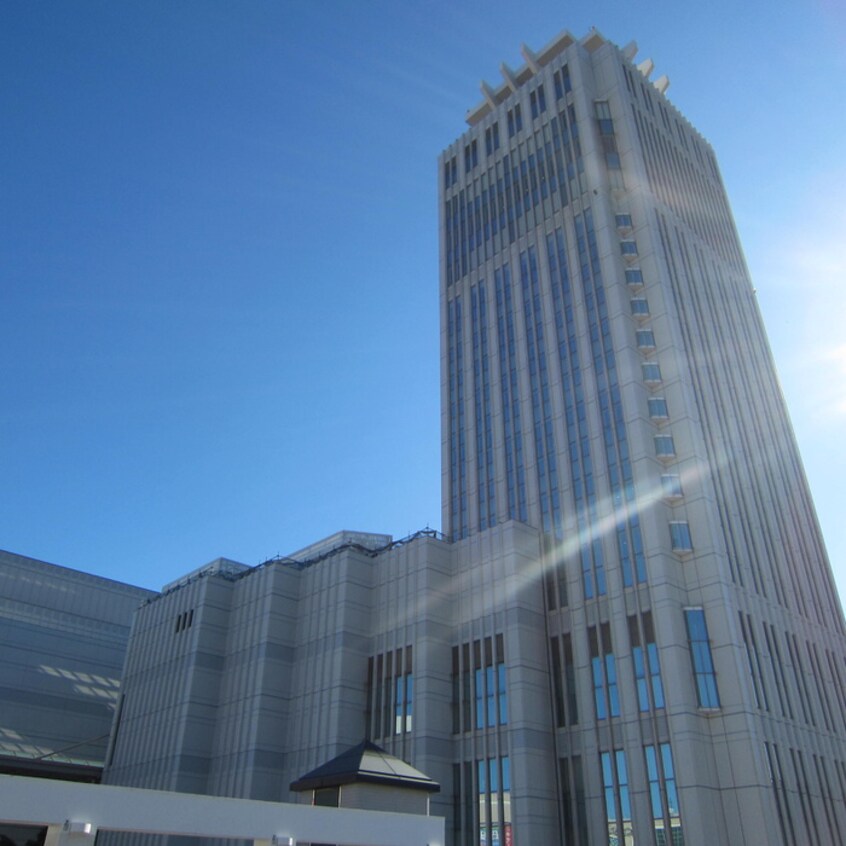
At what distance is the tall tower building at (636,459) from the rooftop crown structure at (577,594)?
0.23 m

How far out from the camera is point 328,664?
59.2m

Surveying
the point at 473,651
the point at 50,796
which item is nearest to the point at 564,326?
the point at 473,651

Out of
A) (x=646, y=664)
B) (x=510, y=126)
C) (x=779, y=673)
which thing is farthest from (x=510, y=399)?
(x=510, y=126)

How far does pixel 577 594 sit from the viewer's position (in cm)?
5597

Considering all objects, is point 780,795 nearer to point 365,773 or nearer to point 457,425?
point 365,773

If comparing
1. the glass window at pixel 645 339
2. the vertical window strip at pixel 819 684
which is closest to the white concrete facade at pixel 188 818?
the vertical window strip at pixel 819 684

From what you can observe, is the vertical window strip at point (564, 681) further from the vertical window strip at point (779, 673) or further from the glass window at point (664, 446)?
the glass window at point (664, 446)

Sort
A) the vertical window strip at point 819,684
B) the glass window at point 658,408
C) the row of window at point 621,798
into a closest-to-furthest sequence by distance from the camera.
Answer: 1. the row of window at point 621,798
2. the vertical window strip at point 819,684
3. the glass window at point 658,408

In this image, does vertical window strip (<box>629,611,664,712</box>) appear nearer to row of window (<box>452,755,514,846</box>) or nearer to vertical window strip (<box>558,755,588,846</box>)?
vertical window strip (<box>558,755,588,846</box>)

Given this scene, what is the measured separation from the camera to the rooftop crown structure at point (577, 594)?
159ft

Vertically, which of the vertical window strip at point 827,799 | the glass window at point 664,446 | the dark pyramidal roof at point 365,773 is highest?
the glass window at point 664,446

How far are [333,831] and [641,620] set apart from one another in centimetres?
2966

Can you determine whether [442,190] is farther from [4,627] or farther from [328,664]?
[4,627]

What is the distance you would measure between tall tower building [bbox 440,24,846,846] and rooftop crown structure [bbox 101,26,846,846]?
0.23 m
